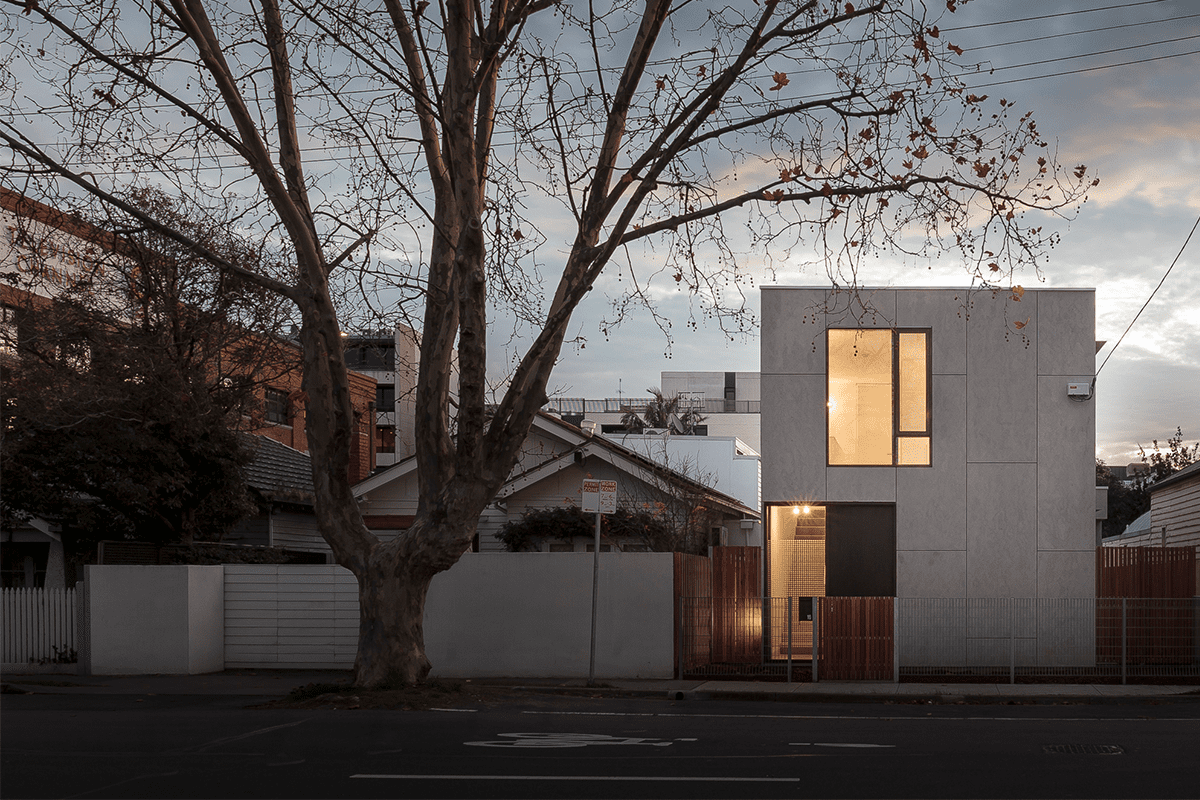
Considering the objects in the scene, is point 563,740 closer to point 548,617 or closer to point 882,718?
point 882,718

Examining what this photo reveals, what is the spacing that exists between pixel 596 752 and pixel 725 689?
6.01 m

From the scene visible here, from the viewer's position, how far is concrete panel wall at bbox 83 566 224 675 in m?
18.5

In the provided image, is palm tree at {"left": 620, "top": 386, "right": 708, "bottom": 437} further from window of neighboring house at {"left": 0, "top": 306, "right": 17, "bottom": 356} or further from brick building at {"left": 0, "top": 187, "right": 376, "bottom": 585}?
window of neighboring house at {"left": 0, "top": 306, "right": 17, "bottom": 356}

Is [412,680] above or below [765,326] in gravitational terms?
below

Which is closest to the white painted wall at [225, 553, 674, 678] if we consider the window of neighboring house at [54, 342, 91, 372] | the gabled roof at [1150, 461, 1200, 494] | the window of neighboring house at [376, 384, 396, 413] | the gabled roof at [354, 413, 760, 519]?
the gabled roof at [354, 413, 760, 519]

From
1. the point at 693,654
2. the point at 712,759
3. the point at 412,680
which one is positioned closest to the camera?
the point at 712,759

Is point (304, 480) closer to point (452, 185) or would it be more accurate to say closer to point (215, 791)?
point (452, 185)

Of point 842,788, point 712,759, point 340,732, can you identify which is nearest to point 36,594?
point 340,732

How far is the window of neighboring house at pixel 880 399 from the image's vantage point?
63.7 ft

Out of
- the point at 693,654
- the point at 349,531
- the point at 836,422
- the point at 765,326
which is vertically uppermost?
the point at 765,326

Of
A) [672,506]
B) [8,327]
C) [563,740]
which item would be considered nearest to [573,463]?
[672,506]

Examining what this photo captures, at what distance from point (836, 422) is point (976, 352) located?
8.23 ft

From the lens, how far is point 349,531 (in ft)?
47.7

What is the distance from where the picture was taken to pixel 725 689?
16.1m
